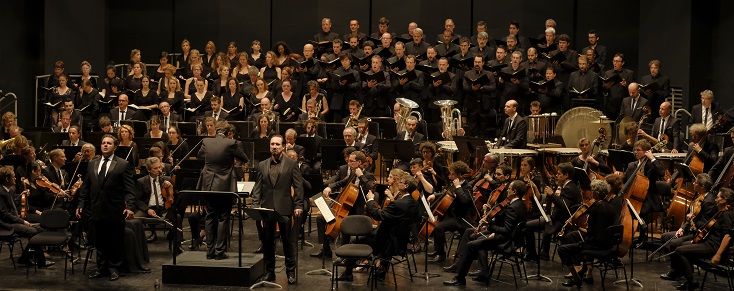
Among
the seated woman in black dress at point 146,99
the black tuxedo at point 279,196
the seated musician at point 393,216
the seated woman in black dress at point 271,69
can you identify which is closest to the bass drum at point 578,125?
the seated woman in black dress at point 271,69

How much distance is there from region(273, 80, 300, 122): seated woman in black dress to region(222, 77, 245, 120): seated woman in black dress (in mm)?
588

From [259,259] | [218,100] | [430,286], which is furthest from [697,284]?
[218,100]

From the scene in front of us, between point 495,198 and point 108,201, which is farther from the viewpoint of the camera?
point 495,198

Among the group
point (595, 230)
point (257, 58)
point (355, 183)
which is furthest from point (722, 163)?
point (257, 58)

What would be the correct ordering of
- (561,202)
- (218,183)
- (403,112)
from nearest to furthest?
1. (218,183)
2. (561,202)
3. (403,112)

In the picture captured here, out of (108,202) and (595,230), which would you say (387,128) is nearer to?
(595,230)

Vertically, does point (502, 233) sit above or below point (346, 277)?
above

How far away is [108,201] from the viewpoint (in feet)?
33.3

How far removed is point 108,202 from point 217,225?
1.14m

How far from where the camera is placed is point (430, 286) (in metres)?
10.1

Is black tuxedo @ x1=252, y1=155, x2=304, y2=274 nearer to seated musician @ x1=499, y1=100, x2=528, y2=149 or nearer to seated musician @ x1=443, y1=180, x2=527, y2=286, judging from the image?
seated musician @ x1=443, y1=180, x2=527, y2=286

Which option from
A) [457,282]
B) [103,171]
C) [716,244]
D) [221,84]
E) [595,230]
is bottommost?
[457,282]

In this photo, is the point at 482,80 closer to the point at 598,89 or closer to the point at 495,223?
the point at 598,89

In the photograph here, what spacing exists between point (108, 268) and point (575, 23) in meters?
12.3
